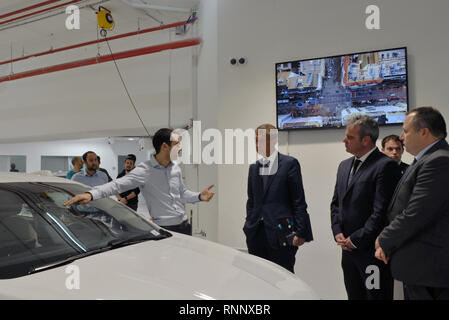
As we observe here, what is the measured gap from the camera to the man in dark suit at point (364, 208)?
1.86 metres

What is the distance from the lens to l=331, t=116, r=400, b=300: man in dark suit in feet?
6.10

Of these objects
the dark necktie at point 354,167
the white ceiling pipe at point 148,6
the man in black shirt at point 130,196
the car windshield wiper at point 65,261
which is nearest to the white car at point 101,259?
the car windshield wiper at point 65,261

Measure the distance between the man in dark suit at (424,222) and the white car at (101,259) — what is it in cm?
54

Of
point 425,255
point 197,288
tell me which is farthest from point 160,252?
point 425,255

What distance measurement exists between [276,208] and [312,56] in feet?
5.82

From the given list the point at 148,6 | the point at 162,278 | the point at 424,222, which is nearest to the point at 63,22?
the point at 148,6

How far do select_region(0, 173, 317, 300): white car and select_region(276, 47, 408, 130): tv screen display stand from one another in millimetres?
1878

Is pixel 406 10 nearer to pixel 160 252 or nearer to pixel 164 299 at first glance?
pixel 160 252

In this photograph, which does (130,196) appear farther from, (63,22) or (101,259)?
(63,22)

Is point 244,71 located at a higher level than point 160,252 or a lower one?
higher

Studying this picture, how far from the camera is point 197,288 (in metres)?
1.17
